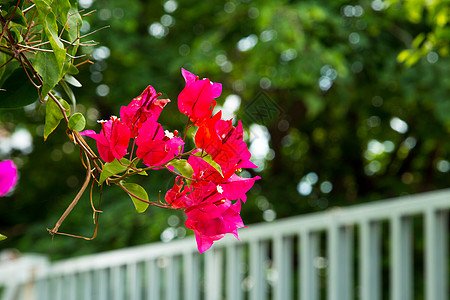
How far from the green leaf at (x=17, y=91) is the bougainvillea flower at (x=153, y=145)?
0.11 meters

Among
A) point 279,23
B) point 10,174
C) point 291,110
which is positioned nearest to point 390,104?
point 291,110

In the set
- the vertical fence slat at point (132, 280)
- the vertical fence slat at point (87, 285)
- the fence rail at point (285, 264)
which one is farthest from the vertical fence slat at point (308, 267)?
the vertical fence slat at point (87, 285)

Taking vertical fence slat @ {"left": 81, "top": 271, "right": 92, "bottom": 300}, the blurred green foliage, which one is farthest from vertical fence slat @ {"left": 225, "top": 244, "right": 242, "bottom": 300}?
the blurred green foliage

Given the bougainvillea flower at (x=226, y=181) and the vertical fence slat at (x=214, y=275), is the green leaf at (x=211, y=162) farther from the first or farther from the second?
the vertical fence slat at (x=214, y=275)

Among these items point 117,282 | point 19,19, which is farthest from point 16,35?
point 117,282

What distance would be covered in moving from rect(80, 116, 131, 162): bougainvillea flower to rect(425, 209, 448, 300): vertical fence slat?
3.77ft

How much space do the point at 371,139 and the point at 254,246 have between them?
431 cm

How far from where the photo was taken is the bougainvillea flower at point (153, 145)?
0.42m

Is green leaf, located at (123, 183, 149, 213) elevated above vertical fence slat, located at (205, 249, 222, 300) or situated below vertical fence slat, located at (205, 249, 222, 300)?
above

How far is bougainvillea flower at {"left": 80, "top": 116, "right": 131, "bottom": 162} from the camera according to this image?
42 cm

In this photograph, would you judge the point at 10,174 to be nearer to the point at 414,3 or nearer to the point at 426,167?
the point at 414,3

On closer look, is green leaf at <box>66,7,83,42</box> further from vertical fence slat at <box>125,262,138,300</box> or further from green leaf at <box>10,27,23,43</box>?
vertical fence slat at <box>125,262,138,300</box>

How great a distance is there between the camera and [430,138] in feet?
16.3

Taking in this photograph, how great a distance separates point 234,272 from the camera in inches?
72.8
